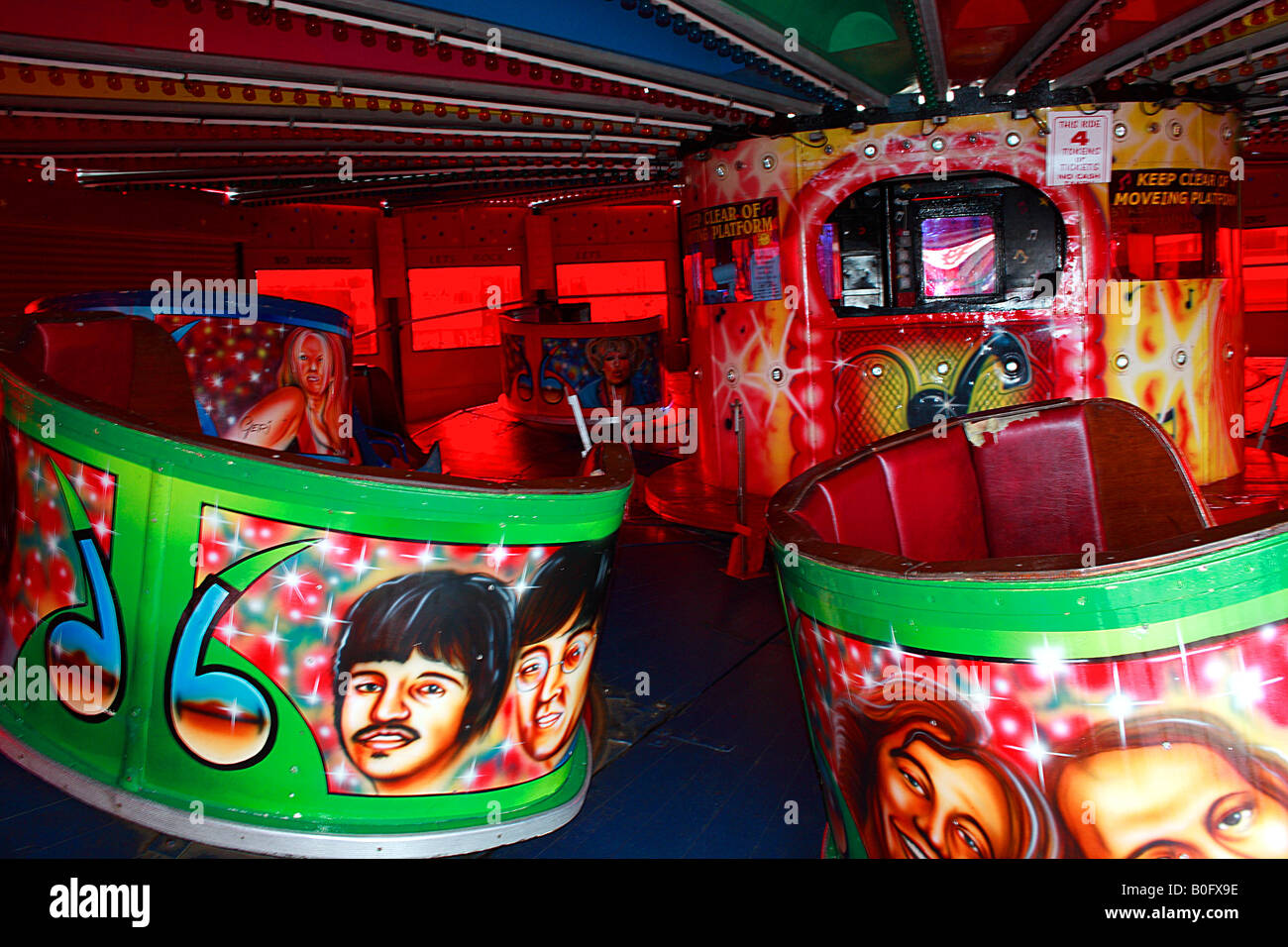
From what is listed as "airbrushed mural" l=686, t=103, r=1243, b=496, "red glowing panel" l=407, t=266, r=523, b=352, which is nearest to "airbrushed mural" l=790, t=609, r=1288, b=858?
"airbrushed mural" l=686, t=103, r=1243, b=496

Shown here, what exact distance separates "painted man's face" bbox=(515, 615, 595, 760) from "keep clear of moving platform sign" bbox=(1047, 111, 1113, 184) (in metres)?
4.74

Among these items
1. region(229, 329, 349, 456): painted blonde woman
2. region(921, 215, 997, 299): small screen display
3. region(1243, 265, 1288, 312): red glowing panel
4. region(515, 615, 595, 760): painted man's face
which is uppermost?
region(1243, 265, 1288, 312): red glowing panel

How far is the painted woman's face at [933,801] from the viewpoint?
5.72 feet

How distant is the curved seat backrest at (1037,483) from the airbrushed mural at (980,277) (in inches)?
122

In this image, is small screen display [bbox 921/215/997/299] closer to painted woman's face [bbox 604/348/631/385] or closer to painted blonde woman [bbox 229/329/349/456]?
painted blonde woman [bbox 229/329/349/456]

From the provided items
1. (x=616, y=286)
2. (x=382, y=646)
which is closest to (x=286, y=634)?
(x=382, y=646)

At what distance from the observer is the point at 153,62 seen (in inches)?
182

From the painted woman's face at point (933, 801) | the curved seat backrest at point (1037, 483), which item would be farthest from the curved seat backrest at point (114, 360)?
the painted woman's face at point (933, 801)

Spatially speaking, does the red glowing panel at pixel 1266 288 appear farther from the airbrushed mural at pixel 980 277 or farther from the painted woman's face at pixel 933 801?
the painted woman's face at pixel 933 801

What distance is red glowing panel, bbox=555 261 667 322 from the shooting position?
14.5 meters

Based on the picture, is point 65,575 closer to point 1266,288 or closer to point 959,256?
point 959,256

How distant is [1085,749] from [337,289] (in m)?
12.4

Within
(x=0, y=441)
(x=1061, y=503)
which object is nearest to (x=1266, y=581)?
(x=1061, y=503)

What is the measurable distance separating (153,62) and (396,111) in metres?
1.53
